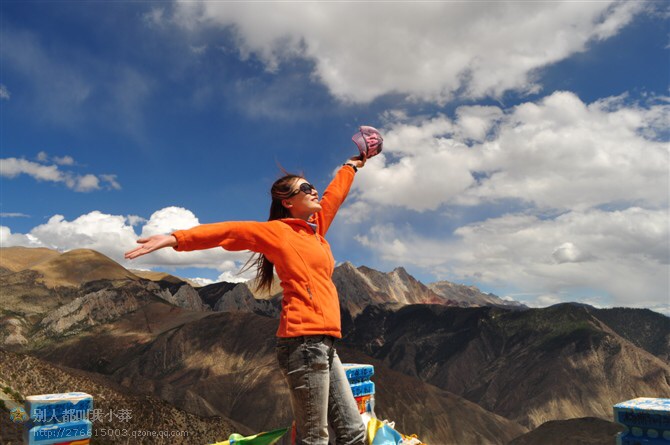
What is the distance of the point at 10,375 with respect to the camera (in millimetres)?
33375

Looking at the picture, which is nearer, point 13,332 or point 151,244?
point 151,244

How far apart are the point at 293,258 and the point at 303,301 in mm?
298

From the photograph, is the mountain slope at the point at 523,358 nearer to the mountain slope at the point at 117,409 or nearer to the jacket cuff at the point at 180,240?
the mountain slope at the point at 117,409

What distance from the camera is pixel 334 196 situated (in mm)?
4105

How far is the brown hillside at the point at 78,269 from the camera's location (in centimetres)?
10806

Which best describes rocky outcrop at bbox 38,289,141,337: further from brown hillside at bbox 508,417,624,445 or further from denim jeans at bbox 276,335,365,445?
denim jeans at bbox 276,335,365,445

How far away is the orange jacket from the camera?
315 cm

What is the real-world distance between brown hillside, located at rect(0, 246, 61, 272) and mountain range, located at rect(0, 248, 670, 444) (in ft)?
36.2

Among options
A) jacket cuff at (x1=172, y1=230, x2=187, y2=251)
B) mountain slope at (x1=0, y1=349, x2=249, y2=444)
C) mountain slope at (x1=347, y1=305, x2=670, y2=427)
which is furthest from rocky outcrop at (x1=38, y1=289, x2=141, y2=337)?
jacket cuff at (x1=172, y1=230, x2=187, y2=251)

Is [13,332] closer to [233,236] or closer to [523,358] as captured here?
[523,358]

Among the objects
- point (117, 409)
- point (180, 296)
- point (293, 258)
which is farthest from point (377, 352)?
point (293, 258)

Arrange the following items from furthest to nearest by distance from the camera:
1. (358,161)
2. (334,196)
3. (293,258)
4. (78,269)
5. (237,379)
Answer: (78,269) < (237,379) < (358,161) < (334,196) < (293,258)

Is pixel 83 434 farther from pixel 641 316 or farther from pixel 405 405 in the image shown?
pixel 641 316

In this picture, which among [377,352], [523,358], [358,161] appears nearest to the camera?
[358,161]
